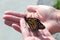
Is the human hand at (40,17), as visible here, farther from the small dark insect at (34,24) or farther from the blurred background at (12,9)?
the blurred background at (12,9)

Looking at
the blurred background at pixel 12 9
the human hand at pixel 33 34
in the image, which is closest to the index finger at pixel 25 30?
the human hand at pixel 33 34

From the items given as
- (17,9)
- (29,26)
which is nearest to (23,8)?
(17,9)

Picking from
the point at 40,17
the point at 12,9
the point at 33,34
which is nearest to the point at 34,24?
the point at 33,34

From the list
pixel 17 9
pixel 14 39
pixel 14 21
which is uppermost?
pixel 14 21

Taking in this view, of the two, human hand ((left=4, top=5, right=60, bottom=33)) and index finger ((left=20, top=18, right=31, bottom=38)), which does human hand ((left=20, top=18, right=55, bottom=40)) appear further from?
human hand ((left=4, top=5, right=60, bottom=33))


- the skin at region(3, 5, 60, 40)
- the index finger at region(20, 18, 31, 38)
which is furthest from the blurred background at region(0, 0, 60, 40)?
the index finger at region(20, 18, 31, 38)

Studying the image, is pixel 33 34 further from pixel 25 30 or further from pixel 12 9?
pixel 12 9

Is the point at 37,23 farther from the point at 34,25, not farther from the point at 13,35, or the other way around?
Result: the point at 13,35

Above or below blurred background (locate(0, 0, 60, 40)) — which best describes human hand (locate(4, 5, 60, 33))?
above
